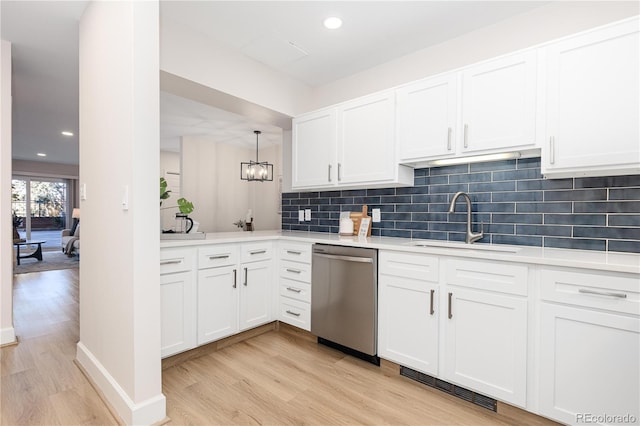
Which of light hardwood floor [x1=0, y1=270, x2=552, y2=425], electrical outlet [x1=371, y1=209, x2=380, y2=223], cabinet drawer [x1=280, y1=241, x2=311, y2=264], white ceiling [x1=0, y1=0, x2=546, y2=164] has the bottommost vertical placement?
light hardwood floor [x1=0, y1=270, x2=552, y2=425]

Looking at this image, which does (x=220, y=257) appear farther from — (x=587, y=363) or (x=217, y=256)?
(x=587, y=363)

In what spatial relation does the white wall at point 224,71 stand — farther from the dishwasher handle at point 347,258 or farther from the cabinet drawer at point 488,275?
the cabinet drawer at point 488,275

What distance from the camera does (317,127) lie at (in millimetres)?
3049

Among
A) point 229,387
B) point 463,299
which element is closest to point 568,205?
point 463,299

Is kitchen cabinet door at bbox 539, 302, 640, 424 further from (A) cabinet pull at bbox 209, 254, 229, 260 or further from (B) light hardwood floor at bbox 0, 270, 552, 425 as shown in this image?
(A) cabinet pull at bbox 209, 254, 229, 260

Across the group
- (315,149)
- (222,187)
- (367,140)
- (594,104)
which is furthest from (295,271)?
(222,187)

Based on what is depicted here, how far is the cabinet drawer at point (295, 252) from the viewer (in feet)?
8.90

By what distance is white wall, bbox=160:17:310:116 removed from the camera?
2.36m

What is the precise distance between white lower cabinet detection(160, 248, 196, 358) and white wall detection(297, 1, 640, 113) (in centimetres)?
221

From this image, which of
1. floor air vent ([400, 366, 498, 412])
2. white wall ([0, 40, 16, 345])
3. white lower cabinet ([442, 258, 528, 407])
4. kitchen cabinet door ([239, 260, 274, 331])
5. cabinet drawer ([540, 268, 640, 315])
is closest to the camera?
cabinet drawer ([540, 268, 640, 315])

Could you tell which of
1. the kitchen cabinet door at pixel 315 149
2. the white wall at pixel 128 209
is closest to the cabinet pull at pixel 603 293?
the kitchen cabinet door at pixel 315 149

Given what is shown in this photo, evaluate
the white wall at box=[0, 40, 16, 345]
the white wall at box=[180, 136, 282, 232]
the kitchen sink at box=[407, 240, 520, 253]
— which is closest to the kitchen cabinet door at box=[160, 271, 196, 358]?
the white wall at box=[0, 40, 16, 345]

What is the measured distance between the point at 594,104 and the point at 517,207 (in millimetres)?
749

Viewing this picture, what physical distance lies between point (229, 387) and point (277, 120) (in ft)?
8.34
